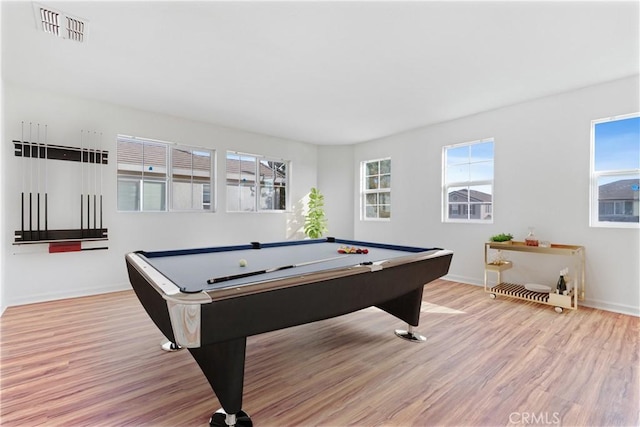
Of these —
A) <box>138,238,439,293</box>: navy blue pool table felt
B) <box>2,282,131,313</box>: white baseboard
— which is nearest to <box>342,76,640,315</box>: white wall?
<box>138,238,439,293</box>: navy blue pool table felt

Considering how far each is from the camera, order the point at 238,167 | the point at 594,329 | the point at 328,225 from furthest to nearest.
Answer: the point at 328,225, the point at 238,167, the point at 594,329

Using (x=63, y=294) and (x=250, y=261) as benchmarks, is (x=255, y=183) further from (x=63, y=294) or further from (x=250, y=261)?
(x=250, y=261)

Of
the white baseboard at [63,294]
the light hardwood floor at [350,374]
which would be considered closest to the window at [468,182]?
the light hardwood floor at [350,374]

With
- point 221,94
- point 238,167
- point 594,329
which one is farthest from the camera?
point 238,167

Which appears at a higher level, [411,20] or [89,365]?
[411,20]

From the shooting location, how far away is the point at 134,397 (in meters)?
1.77

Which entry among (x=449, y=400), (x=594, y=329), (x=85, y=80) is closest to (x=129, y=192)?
(x=85, y=80)

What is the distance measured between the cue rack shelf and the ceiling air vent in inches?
188

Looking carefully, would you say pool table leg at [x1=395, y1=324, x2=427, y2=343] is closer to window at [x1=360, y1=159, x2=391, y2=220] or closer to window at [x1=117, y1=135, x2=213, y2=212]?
window at [x1=360, y1=159, x2=391, y2=220]

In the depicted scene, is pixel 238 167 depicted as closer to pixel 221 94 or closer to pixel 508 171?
pixel 221 94

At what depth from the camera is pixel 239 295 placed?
1312 mm

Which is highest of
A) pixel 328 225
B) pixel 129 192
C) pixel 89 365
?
pixel 129 192

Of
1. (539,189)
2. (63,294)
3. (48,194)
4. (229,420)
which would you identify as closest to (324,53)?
(229,420)

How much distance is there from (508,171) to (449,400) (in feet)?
11.5
